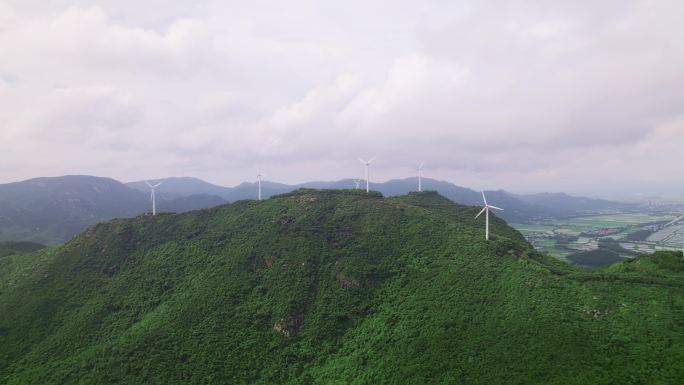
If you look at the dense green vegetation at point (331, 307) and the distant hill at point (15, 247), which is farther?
the distant hill at point (15, 247)

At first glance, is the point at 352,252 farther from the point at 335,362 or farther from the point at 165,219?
the point at 165,219

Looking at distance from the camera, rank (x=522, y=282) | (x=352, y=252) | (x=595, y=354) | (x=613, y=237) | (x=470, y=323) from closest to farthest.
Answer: (x=595, y=354) < (x=470, y=323) < (x=522, y=282) < (x=352, y=252) < (x=613, y=237)

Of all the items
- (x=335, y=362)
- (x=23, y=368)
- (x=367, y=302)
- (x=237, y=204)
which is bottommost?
(x=23, y=368)

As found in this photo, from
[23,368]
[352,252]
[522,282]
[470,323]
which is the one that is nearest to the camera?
[470,323]

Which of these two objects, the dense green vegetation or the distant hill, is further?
the distant hill

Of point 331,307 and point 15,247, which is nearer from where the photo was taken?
point 331,307

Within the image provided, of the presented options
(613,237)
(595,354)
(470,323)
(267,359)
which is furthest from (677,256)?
(613,237)

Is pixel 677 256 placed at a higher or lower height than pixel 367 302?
higher

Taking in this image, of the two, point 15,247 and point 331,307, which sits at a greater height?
point 15,247
